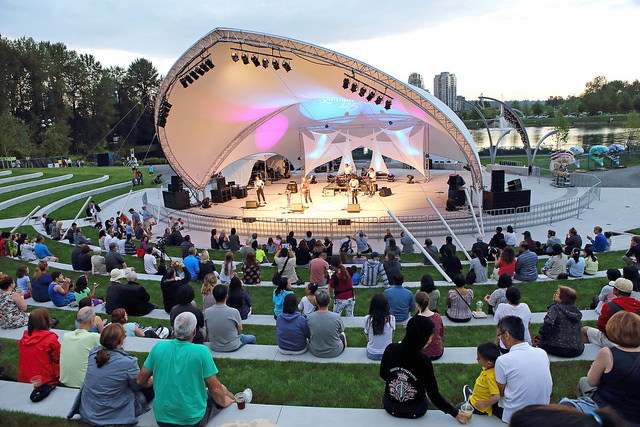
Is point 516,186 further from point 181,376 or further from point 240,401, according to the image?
point 181,376

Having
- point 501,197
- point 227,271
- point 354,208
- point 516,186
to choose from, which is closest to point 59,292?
point 227,271

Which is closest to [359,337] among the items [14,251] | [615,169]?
[14,251]

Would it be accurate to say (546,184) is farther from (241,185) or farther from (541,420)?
(541,420)

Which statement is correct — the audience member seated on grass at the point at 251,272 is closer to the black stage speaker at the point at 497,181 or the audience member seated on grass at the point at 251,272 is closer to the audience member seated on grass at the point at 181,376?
the audience member seated on grass at the point at 181,376

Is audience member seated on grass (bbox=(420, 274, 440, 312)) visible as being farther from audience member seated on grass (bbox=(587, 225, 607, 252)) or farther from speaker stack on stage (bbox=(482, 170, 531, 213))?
speaker stack on stage (bbox=(482, 170, 531, 213))

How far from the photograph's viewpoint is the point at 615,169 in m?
34.2

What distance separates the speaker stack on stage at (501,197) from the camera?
1938 cm

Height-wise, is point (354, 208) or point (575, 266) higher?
point (354, 208)

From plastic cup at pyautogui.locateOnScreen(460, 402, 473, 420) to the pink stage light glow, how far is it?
2476cm

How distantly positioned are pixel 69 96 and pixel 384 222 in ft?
245

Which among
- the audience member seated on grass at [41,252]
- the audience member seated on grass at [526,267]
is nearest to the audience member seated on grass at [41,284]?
the audience member seated on grass at [41,252]

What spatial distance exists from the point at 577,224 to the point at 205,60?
16.9m

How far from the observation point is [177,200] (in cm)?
2272

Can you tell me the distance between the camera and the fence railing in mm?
17016
